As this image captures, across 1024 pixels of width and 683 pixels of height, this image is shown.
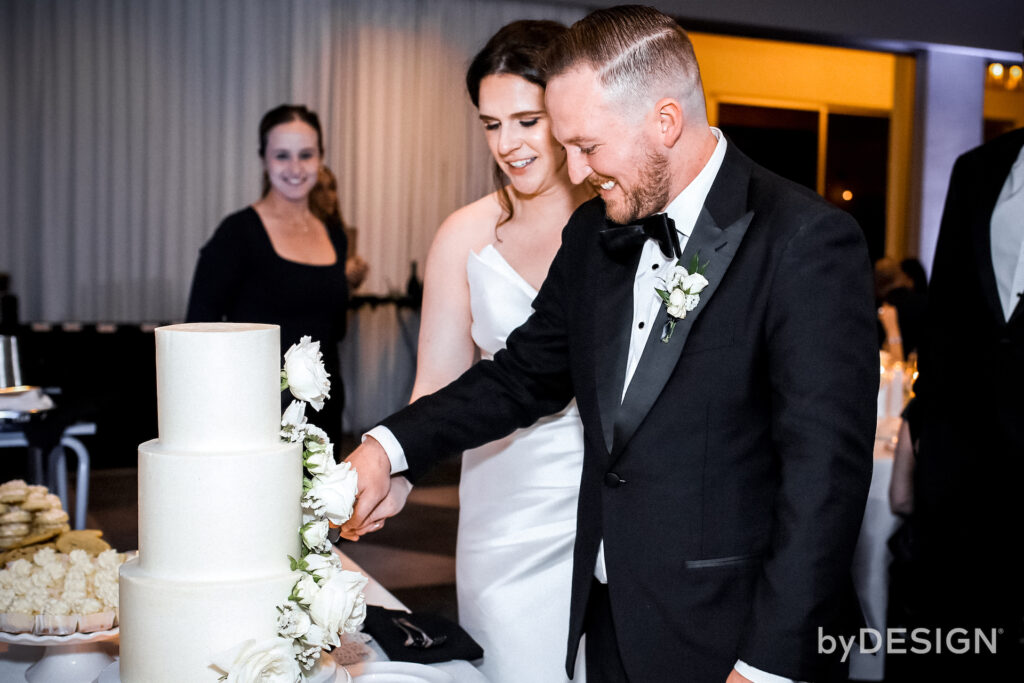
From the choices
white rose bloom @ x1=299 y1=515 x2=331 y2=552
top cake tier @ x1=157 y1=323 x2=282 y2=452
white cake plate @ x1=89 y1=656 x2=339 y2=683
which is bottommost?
white cake plate @ x1=89 y1=656 x2=339 y2=683

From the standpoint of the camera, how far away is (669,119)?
159cm

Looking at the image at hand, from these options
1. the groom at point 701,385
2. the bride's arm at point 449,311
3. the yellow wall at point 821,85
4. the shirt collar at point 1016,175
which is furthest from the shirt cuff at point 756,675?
the yellow wall at point 821,85

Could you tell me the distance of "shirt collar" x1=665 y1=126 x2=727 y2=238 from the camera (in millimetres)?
1636

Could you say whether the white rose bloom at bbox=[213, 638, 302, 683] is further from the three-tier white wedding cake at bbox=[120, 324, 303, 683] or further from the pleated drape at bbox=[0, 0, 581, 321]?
the pleated drape at bbox=[0, 0, 581, 321]

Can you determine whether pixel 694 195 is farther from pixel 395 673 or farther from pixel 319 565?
pixel 395 673

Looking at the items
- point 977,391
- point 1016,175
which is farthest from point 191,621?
point 1016,175

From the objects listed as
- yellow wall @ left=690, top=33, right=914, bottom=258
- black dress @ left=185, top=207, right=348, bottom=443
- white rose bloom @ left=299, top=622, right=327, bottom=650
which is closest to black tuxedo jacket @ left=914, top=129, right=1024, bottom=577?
white rose bloom @ left=299, top=622, right=327, bottom=650

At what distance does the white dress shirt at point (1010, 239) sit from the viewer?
231cm

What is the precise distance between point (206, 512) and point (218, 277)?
2435mm

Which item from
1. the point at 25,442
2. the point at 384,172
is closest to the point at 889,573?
the point at 25,442

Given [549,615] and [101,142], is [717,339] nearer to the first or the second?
[549,615]

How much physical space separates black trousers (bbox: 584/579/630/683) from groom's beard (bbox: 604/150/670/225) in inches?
25.7

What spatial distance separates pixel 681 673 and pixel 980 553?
1.42m

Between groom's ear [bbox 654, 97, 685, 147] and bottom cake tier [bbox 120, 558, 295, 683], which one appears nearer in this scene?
bottom cake tier [bbox 120, 558, 295, 683]
